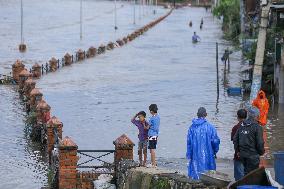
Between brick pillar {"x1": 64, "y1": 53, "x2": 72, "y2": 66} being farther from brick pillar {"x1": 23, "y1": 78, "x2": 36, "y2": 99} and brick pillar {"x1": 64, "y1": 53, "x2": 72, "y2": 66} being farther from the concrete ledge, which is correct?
the concrete ledge

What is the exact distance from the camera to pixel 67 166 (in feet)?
50.3

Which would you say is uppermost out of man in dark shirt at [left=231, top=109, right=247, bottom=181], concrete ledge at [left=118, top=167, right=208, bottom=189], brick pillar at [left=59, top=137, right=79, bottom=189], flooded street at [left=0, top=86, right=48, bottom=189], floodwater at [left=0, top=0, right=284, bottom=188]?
man in dark shirt at [left=231, top=109, right=247, bottom=181]

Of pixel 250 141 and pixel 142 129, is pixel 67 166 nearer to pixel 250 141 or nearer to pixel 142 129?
pixel 142 129

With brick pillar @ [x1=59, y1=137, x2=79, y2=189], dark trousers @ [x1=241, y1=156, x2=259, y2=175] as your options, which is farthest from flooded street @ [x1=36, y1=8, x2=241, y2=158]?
dark trousers @ [x1=241, y1=156, x2=259, y2=175]

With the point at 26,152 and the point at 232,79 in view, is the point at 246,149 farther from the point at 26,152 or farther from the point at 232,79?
the point at 232,79

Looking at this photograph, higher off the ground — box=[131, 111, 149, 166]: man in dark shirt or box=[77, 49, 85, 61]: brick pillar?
box=[131, 111, 149, 166]: man in dark shirt

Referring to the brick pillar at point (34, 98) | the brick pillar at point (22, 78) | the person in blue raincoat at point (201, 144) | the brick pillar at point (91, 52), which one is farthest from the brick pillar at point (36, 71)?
the person in blue raincoat at point (201, 144)

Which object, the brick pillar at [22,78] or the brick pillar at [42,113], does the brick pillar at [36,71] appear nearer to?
the brick pillar at [22,78]

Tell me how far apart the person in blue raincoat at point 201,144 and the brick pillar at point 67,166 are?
3.46 metres

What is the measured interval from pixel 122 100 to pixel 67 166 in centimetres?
1437

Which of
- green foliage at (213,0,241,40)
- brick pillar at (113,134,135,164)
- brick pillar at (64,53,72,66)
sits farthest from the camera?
green foliage at (213,0,241,40)

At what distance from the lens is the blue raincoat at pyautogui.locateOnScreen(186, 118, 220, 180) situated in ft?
40.0

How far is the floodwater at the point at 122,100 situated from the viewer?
19.5 m

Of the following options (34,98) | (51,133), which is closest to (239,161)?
(51,133)
